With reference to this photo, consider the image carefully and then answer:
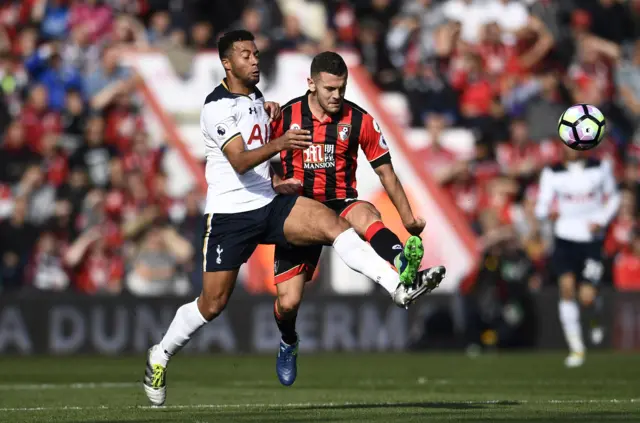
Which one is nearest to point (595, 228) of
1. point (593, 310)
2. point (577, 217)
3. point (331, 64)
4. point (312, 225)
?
point (577, 217)

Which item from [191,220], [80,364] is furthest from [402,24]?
[80,364]

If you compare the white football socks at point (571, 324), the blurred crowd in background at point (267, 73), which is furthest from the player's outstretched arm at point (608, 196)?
the blurred crowd in background at point (267, 73)

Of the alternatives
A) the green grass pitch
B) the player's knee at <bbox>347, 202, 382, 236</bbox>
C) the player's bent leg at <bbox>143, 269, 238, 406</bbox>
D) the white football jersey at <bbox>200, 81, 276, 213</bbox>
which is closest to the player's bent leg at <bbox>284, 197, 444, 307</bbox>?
the white football jersey at <bbox>200, 81, 276, 213</bbox>

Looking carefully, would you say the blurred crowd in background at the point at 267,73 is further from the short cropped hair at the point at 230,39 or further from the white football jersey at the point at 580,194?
the short cropped hair at the point at 230,39

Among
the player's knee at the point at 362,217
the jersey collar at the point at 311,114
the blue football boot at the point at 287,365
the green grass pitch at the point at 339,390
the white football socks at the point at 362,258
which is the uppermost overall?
the jersey collar at the point at 311,114

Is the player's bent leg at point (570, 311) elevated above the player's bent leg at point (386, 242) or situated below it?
below

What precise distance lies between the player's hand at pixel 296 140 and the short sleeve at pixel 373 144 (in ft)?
3.64

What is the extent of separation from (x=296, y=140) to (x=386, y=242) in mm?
1161

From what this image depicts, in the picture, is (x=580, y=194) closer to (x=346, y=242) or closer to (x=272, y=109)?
(x=272, y=109)

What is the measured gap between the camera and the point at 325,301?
18766 millimetres

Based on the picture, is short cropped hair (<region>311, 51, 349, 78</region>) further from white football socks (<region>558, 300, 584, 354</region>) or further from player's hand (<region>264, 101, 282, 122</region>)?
white football socks (<region>558, 300, 584, 354</region>)

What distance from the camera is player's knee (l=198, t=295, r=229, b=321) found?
9.94 m

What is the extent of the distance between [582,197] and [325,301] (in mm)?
3942

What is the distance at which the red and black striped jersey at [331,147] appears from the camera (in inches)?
411
